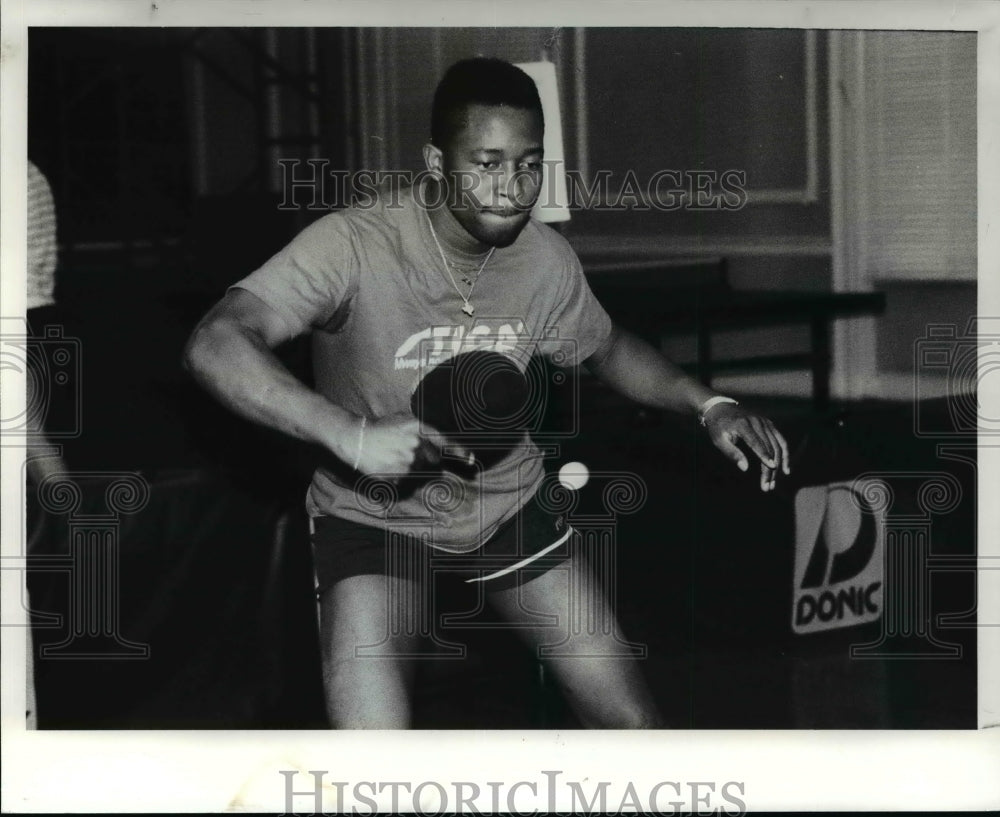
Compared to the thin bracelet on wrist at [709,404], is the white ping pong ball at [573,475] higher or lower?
lower

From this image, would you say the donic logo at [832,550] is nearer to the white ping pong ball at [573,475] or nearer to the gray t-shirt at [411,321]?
the white ping pong ball at [573,475]

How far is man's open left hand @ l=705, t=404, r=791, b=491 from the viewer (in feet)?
11.3

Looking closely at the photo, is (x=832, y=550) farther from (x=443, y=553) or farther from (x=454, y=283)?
(x=454, y=283)

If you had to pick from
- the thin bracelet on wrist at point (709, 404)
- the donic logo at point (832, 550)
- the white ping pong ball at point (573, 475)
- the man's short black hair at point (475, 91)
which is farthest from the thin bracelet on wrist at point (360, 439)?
the donic logo at point (832, 550)

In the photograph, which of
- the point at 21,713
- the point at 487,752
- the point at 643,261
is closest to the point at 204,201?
the point at 643,261

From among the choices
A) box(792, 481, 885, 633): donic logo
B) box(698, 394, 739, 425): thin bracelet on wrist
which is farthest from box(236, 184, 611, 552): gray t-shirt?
box(792, 481, 885, 633): donic logo

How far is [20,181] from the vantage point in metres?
3.42

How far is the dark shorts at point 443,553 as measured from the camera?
340 cm

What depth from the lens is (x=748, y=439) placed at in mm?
3447

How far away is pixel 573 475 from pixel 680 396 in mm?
403

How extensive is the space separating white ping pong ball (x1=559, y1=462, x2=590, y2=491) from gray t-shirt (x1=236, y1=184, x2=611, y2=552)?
3.0 inches

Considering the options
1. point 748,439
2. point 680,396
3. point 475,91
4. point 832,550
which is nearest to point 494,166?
point 475,91

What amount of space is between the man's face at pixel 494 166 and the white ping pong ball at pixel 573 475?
745 mm

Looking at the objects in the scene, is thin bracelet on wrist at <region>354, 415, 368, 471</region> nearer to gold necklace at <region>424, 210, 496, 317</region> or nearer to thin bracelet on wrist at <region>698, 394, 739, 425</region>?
gold necklace at <region>424, 210, 496, 317</region>
